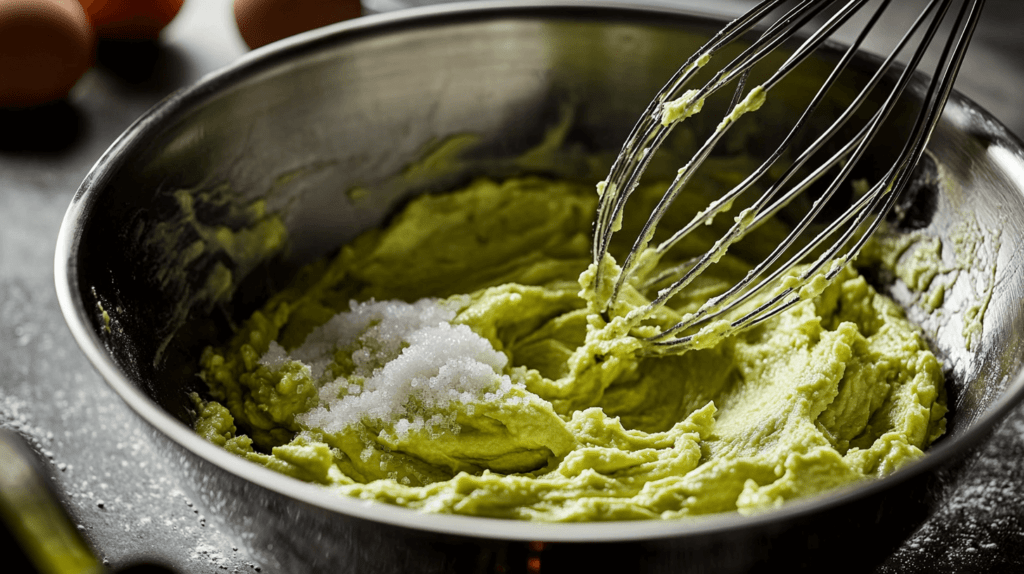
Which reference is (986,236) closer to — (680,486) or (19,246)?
(680,486)

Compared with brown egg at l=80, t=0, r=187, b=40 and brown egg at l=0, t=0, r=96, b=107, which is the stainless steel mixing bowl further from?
brown egg at l=80, t=0, r=187, b=40

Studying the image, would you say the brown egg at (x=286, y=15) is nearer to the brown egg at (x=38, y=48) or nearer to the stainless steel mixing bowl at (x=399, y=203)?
the brown egg at (x=38, y=48)

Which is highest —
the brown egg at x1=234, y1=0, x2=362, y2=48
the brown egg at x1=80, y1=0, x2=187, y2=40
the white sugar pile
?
the brown egg at x1=234, y1=0, x2=362, y2=48

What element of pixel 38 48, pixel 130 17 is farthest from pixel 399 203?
pixel 130 17

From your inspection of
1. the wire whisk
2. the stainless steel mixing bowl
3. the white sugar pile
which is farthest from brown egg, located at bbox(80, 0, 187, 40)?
the wire whisk

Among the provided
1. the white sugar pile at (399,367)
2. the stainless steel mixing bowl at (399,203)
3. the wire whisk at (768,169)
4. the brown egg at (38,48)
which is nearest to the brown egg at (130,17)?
the brown egg at (38,48)

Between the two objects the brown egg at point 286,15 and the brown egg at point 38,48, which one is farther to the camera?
the brown egg at point 286,15
